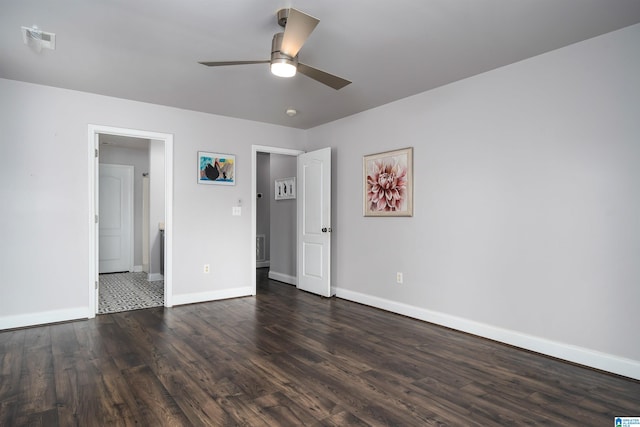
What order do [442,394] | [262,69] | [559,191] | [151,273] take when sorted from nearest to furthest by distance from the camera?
[442,394] < [559,191] < [262,69] < [151,273]

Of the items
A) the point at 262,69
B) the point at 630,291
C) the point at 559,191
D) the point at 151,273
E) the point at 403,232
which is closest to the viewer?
the point at 630,291

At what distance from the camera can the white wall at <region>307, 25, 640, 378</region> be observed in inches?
106

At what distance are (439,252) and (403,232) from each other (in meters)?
0.52

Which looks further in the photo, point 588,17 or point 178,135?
point 178,135

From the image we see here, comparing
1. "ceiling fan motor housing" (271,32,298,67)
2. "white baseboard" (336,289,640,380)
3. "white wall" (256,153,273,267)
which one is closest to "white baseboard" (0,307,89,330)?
"white baseboard" (336,289,640,380)

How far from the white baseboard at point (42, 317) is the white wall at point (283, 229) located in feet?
9.69

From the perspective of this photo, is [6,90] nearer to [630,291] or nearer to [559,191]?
[559,191]

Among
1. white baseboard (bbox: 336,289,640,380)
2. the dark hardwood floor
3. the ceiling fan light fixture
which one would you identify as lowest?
the dark hardwood floor

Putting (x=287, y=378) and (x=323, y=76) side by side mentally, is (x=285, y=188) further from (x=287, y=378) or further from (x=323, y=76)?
(x=287, y=378)

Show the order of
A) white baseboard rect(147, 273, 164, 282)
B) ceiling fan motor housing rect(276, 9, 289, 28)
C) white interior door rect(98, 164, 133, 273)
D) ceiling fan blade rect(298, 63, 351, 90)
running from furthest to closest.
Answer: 1. white interior door rect(98, 164, 133, 273)
2. white baseboard rect(147, 273, 164, 282)
3. ceiling fan blade rect(298, 63, 351, 90)
4. ceiling fan motor housing rect(276, 9, 289, 28)

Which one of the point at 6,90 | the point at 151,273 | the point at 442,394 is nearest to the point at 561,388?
the point at 442,394

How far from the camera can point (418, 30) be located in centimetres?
268

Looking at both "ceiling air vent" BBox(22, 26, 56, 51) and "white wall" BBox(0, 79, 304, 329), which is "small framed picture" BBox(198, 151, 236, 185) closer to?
"white wall" BBox(0, 79, 304, 329)

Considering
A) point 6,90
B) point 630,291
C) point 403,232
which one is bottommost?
point 630,291
